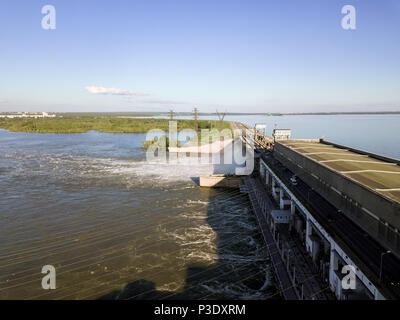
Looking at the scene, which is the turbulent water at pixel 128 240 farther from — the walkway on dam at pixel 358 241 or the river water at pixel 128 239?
the walkway on dam at pixel 358 241

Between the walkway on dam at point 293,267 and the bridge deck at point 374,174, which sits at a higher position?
the bridge deck at point 374,174

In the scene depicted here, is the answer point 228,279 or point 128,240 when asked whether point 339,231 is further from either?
point 128,240

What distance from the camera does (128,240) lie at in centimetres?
2119

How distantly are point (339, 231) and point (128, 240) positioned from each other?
14375 millimetres

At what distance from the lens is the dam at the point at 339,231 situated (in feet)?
35.3

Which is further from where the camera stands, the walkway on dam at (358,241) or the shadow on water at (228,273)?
the shadow on water at (228,273)

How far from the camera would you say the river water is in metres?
15.8

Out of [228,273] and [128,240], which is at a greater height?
[128,240]

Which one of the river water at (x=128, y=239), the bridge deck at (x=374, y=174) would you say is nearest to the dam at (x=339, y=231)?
the bridge deck at (x=374, y=174)

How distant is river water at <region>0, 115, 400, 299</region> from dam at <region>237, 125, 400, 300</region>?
6.66 ft

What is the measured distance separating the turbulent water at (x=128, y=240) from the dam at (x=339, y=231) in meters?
2.13

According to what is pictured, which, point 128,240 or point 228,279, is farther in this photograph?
point 128,240

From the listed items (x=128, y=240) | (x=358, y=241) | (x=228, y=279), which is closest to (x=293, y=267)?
(x=228, y=279)

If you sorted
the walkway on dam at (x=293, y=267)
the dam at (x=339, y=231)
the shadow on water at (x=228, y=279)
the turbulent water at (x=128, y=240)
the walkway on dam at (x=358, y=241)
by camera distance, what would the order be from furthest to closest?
the turbulent water at (x=128, y=240) < the shadow on water at (x=228, y=279) < the walkway on dam at (x=293, y=267) < the dam at (x=339, y=231) < the walkway on dam at (x=358, y=241)
